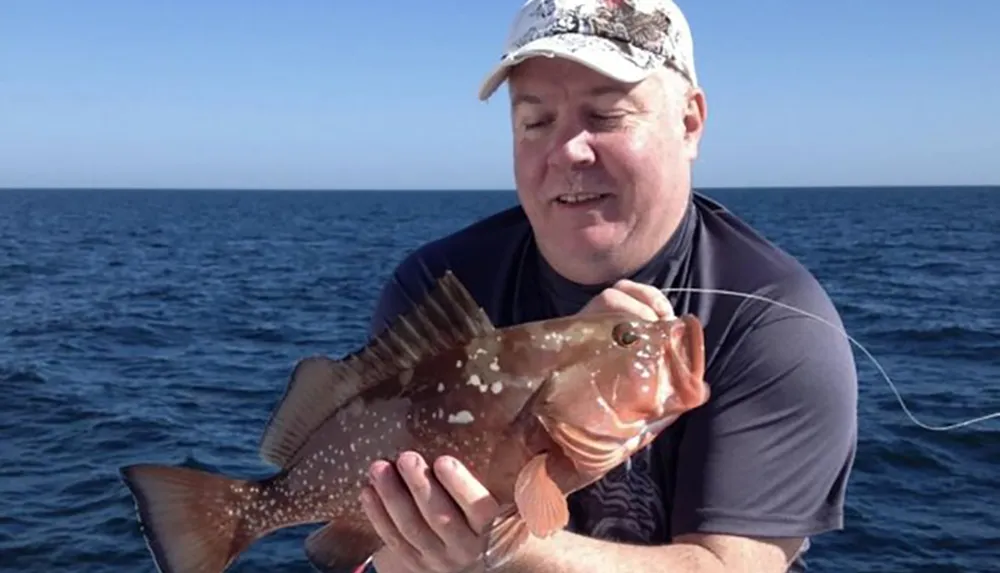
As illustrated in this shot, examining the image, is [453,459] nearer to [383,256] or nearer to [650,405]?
[650,405]

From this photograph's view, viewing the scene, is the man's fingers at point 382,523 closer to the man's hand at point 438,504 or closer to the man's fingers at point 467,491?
the man's hand at point 438,504

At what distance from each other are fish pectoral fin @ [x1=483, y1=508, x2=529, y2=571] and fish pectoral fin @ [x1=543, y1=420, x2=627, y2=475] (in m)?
0.23

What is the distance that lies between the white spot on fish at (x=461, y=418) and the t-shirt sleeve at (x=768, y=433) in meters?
0.87

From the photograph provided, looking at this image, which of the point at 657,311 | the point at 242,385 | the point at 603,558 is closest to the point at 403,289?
the point at 657,311

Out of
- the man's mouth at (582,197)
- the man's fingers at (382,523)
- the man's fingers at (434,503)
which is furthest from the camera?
the man's mouth at (582,197)

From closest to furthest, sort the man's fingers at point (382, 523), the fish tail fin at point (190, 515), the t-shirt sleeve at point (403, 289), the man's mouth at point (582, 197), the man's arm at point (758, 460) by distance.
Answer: the man's fingers at point (382, 523)
the man's arm at point (758, 460)
the fish tail fin at point (190, 515)
the man's mouth at point (582, 197)
the t-shirt sleeve at point (403, 289)

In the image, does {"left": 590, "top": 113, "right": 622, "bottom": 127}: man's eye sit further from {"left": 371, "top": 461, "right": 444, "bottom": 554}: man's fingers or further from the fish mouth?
{"left": 371, "top": 461, "right": 444, "bottom": 554}: man's fingers

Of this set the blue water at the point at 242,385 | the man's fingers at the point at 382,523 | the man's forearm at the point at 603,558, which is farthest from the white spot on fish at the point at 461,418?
the blue water at the point at 242,385

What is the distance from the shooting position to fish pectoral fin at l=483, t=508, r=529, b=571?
2.93 m

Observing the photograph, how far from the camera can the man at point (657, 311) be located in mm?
3301

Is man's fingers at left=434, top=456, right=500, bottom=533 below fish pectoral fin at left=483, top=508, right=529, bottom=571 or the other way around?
the other way around

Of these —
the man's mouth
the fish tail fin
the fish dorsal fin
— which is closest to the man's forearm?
the fish dorsal fin

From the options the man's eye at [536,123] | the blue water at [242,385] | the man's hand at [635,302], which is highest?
the man's eye at [536,123]

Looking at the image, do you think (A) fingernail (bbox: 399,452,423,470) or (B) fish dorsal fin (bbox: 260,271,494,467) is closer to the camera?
(A) fingernail (bbox: 399,452,423,470)
